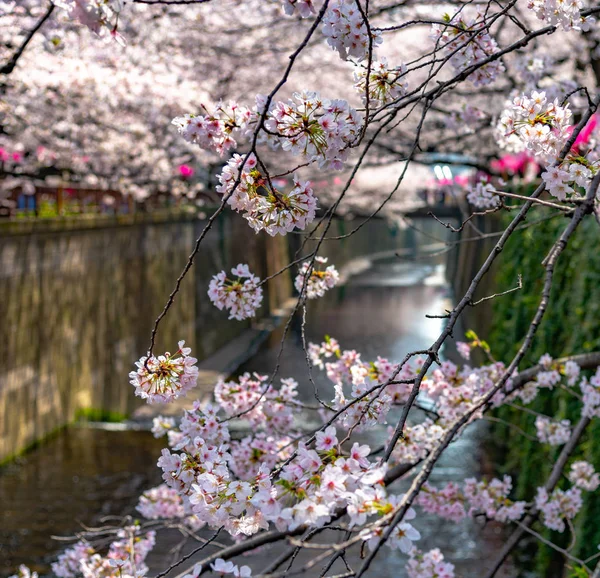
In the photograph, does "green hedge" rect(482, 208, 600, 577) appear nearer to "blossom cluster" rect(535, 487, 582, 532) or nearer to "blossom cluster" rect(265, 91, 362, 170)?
"blossom cluster" rect(535, 487, 582, 532)

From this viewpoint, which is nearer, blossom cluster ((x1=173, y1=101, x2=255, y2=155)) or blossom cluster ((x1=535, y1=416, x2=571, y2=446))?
blossom cluster ((x1=173, y1=101, x2=255, y2=155))

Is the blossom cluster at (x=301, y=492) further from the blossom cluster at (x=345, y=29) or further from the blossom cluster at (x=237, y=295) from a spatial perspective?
the blossom cluster at (x=345, y=29)

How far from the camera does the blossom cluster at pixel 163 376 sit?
2.00 metres

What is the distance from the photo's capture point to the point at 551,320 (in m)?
7.16

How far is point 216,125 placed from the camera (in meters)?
2.12

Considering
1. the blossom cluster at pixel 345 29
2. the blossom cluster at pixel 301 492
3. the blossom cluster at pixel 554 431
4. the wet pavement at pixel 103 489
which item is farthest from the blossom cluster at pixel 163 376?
the wet pavement at pixel 103 489

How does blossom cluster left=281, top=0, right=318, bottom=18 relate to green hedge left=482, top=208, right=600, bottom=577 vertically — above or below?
above

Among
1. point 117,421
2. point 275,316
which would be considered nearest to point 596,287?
point 117,421

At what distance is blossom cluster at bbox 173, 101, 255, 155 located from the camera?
2.10 meters

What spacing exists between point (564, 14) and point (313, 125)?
736 mm

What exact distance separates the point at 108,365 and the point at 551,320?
19.8 feet

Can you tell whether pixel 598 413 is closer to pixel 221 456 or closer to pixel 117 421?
pixel 221 456

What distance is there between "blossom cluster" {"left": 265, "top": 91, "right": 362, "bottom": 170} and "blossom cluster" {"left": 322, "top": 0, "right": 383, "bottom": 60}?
0.39 ft

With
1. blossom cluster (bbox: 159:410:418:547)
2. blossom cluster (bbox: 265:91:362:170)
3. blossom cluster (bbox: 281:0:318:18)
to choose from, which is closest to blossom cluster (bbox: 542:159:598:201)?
blossom cluster (bbox: 265:91:362:170)
